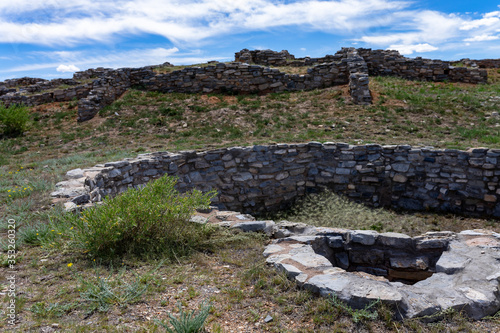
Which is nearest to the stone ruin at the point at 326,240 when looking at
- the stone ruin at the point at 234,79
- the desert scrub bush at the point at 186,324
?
the desert scrub bush at the point at 186,324

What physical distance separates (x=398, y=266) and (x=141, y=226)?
4089mm

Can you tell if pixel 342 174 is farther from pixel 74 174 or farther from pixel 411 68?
pixel 411 68

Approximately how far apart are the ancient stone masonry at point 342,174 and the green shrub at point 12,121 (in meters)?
8.07

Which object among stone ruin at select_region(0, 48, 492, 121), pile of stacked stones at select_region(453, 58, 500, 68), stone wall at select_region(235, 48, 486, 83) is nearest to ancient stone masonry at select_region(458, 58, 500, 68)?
pile of stacked stones at select_region(453, 58, 500, 68)

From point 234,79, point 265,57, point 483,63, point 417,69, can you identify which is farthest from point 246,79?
point 483,63

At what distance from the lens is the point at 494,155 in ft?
27.8

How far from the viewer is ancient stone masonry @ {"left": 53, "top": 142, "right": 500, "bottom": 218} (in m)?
8.70

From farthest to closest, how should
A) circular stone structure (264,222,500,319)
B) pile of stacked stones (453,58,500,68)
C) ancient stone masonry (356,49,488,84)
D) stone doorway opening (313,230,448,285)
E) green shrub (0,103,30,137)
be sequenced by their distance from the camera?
pile of stacked stones (453,58,500,68) < ancient stone masonry (356,49,488,84) < green shrub (0,103,30,137) < stone doorway opening (313,230,448,285) < circular stone structure (264,222,500,319)

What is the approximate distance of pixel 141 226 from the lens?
4.39 m

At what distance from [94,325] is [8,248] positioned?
6.98 feet

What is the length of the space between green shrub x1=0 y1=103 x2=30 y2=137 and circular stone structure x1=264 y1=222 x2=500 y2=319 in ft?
42.1

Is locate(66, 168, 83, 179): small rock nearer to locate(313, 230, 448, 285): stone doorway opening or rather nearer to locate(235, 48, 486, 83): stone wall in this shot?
locate(313, 230, 448, 285): stone doorway opening

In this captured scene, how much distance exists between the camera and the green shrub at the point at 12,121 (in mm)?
13039

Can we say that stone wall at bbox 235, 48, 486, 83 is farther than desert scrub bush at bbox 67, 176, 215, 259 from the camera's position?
Yes
